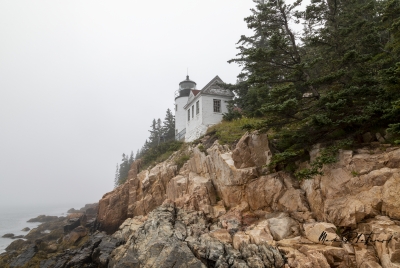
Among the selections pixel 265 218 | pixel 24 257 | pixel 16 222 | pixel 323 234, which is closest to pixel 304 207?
pixel 323 234

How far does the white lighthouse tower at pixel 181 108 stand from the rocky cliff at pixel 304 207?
1671cm

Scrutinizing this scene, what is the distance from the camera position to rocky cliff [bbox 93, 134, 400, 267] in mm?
6542

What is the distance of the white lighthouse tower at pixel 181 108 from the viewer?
99.0 ft

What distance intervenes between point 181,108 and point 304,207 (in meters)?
25.5

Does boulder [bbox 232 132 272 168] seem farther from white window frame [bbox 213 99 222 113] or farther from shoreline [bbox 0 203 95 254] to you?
shoreline [bbox 0 203 95 254]

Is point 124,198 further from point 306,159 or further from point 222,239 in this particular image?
point 306,159

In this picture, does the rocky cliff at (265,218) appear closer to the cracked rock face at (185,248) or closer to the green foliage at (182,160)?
the cracked rock face at (185,248)

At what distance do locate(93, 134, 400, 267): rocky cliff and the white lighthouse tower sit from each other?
54.8 ft

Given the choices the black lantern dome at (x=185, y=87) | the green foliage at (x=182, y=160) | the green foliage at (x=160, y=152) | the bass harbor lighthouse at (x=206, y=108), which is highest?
the black lantern dome at (x=185, y=87)

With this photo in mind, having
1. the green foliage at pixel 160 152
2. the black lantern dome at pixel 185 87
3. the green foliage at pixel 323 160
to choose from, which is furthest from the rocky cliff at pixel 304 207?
the black lantern dome at pixel 185 87

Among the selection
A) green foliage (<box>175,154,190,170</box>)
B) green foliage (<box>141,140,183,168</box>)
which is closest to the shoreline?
green foliage (<box>141,140,183,168</box>)

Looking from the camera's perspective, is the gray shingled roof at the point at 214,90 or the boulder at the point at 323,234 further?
the gray shingled roof at the point at 214,90

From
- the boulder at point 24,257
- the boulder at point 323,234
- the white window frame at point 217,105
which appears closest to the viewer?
the boulder at point 323,234

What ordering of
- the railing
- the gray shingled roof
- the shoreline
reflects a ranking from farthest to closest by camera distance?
the shoreline → the railing → the gray shingled roof
